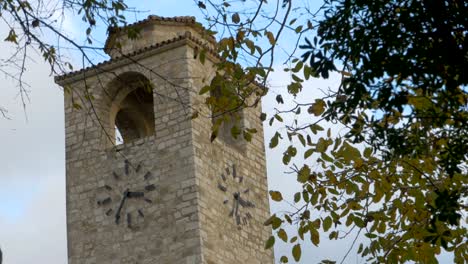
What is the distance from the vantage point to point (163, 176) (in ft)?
65.3

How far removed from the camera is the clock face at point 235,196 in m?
20.3

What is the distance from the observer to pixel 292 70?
1087 cm

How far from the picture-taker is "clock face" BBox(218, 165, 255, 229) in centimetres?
2034

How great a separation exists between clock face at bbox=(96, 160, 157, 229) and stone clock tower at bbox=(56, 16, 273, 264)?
0.05ft

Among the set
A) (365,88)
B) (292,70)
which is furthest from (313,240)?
(365,88)

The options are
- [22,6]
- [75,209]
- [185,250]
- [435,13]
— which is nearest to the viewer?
[435,13]

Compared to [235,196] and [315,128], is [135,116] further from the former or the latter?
[315,128]

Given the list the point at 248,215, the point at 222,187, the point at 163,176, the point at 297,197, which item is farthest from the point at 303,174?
the point at 248,215

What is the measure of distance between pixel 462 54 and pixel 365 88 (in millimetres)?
653

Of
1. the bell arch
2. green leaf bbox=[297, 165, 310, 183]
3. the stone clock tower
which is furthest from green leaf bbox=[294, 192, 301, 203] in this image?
the bell arch

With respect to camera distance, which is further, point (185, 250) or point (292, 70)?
point (185, 250)

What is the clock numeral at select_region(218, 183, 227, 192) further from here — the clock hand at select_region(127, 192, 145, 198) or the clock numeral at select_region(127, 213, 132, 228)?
the clock numeral at select_region(127, 213, 132, 228)

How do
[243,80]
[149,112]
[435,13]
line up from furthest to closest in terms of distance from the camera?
1. [149,112]
2. [243,80]
3. [435,13]

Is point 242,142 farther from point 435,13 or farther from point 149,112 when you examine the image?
point 435,13
